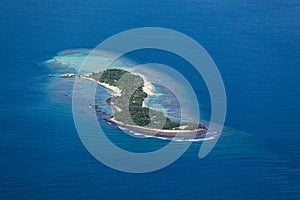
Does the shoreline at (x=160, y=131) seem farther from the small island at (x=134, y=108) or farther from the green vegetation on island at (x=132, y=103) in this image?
the green vegetation on island at (x=132, y=103)

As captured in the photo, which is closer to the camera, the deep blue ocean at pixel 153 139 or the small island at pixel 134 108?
the deep blue ocean at pixel 153 139

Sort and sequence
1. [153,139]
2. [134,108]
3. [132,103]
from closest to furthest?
[153,139]
[134,108]
[132,103]

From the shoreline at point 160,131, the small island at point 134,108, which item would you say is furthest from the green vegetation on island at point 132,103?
the shoreline at point 160,131

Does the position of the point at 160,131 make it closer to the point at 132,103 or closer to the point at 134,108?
the point at 134,108

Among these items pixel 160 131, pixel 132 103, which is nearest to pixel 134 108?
pixel 132 103

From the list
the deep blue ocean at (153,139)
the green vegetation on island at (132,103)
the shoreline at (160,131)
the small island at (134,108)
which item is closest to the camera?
the deep blue ocean at (153,139)
